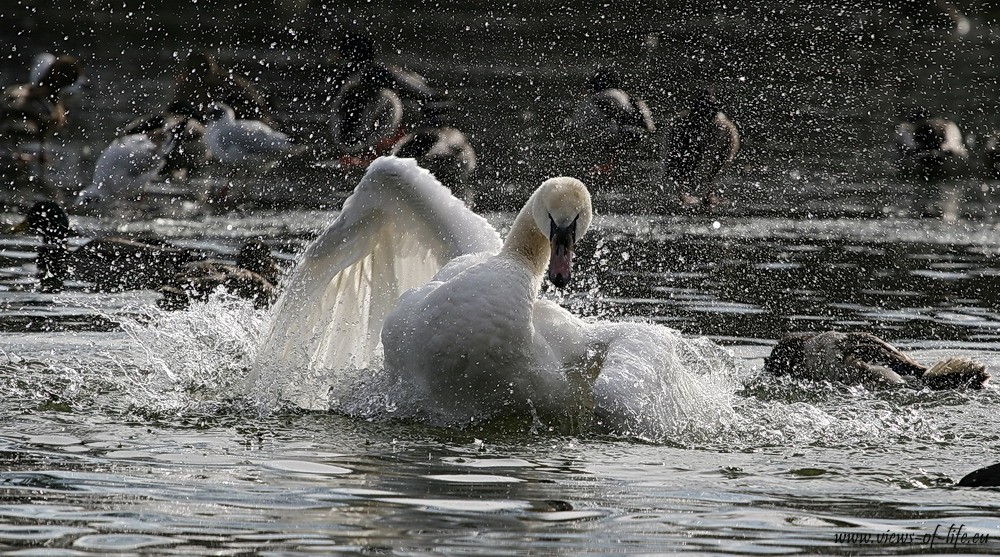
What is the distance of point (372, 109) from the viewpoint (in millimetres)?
17812

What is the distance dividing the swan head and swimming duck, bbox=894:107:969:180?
10467 mm

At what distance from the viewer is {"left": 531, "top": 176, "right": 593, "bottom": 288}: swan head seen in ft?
23.5

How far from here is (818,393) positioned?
28.1 feet

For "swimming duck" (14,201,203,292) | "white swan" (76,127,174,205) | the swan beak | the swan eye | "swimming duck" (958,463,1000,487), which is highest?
"white swan" (76,127,174,205)

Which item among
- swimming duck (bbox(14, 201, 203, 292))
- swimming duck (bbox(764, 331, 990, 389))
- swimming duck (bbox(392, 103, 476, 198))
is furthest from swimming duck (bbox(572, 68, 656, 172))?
swimming duck (bbox(764, 331, 990, 389))

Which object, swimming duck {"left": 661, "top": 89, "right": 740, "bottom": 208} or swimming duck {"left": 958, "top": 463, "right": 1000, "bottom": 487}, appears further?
swimming duck {"left": 661, "top": 89, "right": 740, "bottom": 208}

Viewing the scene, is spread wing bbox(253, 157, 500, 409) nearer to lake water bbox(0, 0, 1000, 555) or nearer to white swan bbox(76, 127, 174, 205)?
lake water bbox(0, 0, 1000, 555)

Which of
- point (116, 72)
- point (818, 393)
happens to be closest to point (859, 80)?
point (116, 72)

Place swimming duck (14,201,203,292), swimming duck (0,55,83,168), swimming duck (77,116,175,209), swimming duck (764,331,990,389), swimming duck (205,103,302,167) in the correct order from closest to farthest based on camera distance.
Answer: swimming duck (764,331,990,389)
swimming duck (14,201,203,292)
swimming duck (77,116,175,209)
swimming duck (205,103,302,167)
swimming duck (0,55,83,168)

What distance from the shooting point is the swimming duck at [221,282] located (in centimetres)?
1081

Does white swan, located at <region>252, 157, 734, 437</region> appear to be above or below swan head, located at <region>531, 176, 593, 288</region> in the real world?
below

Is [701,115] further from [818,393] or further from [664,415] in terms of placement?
[664,415]

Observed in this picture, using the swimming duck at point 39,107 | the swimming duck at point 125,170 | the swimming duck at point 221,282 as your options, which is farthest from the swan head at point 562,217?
the swimming duck at point 39,107

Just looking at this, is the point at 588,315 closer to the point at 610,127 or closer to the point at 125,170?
the point at 125,170
